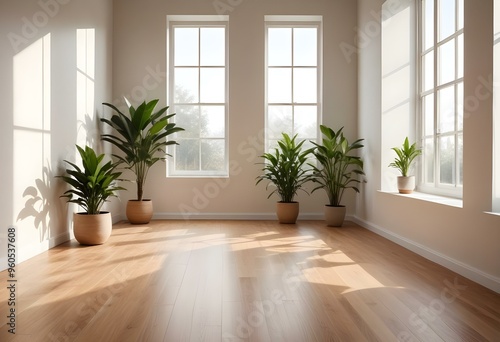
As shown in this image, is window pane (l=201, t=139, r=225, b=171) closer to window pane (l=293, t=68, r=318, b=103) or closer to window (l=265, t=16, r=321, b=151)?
window (l=265, t=16, r=321, b=151)

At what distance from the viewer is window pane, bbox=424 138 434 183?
13.9ft

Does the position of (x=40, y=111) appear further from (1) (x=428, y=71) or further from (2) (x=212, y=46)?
(1) (x=428, y=71)

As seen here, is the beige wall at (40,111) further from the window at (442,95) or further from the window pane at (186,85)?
the window at (442,95)

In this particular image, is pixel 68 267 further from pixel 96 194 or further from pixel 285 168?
pixel 285 168

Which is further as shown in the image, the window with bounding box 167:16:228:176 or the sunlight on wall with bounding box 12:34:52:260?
the window with bounding box 167:16:228:176

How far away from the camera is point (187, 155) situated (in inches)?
236

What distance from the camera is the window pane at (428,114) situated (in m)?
4.29

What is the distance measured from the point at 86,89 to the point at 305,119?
2.86 metres

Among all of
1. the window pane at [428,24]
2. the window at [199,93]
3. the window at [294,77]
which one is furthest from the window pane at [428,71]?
the window at [199,93]

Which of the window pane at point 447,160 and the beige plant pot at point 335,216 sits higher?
the window pane at point 447,160

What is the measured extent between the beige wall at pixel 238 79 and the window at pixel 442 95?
1486 millimetres

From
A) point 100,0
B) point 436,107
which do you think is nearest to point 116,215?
point 100,0

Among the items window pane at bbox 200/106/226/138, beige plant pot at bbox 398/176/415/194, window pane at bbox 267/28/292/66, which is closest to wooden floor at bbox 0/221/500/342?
beige plant pot at bbox 398/176/415/194

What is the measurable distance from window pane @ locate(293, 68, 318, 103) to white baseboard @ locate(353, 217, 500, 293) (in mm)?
2134
